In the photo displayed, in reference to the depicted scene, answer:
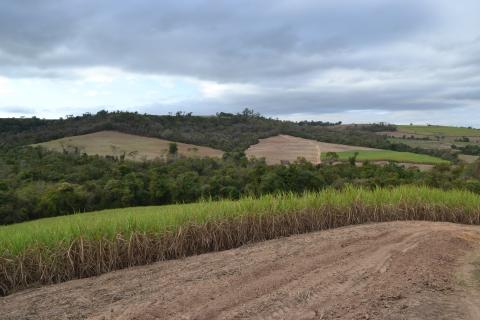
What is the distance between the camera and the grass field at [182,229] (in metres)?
8.77

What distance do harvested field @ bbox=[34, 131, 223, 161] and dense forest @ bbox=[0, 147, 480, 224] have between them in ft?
31.8

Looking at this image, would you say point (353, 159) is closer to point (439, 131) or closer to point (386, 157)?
point (386, 157)

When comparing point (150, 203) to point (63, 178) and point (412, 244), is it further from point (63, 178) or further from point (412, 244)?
point (412, 244)

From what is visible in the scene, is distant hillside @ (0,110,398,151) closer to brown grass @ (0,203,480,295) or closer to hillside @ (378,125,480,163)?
hillside @ (378,125,480,163)

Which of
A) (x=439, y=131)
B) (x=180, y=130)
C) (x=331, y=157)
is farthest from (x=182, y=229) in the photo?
(x=439, y=131)

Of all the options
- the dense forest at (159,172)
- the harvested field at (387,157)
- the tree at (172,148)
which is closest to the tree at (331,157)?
the harvested field at (387,157)

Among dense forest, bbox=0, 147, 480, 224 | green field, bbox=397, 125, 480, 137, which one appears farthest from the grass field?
green field, bbox=397, 125, 480, 137

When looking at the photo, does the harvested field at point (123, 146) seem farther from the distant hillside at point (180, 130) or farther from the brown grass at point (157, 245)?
the brown grass at point (157, 245)

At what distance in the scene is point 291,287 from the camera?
279 inches

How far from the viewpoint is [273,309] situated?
6.25 metres

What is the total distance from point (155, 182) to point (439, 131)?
70.1 metres

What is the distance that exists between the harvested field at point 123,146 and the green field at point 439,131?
4504cm

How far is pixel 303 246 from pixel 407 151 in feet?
204

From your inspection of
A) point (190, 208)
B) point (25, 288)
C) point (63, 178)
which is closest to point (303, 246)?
point (190, 208)
